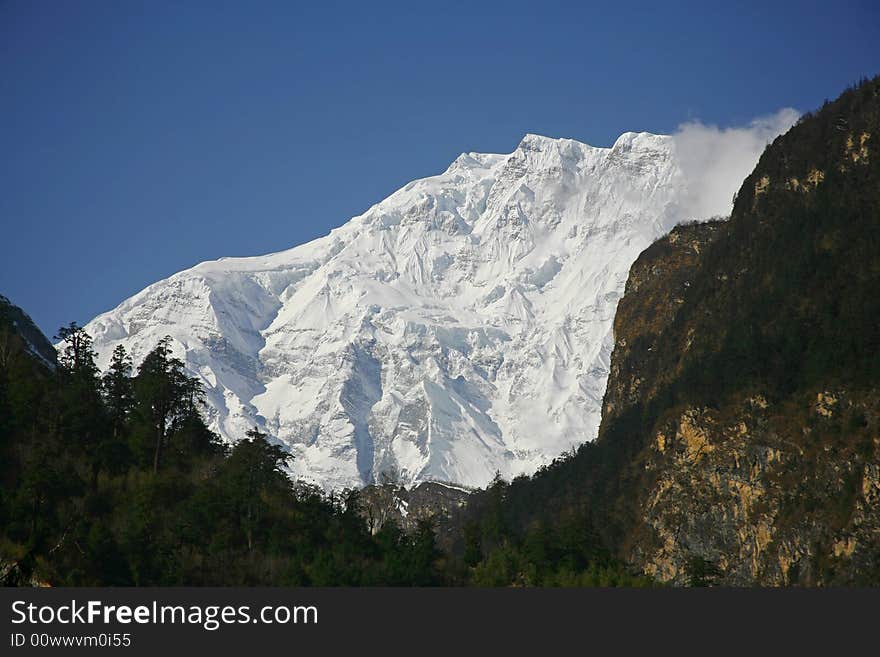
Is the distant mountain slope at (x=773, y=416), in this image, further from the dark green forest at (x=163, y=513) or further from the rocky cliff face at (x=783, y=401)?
the dark green forest at (x=163, y=513)

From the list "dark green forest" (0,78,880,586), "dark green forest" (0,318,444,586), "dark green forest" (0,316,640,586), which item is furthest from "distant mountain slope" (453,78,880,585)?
"dark green forest" (0,318,444,586)

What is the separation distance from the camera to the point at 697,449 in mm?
172875

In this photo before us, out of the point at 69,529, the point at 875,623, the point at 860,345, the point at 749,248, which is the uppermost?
the point at 749,248

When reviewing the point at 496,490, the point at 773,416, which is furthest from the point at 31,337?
the point at 773,416

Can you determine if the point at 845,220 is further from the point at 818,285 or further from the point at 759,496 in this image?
the point at 759,496

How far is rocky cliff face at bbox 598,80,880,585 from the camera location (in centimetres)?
14912

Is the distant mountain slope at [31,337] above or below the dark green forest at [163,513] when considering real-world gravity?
above

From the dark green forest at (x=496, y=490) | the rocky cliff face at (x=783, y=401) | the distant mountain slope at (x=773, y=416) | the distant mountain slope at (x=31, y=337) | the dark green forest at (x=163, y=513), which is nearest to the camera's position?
the dark green forest at (x=163, y=513)

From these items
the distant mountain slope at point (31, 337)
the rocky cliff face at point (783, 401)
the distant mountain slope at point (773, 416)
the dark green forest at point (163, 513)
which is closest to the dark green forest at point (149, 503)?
the dark green forest at point (163, 513)

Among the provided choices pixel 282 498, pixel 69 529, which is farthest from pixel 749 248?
pixel 69 529

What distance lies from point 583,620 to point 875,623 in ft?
56.4

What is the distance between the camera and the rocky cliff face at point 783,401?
14912 centimetres

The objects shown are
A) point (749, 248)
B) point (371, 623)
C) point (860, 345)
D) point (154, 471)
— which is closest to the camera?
point (371, 623)

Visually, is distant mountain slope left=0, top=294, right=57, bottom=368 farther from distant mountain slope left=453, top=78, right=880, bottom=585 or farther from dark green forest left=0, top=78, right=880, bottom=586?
distant mountain slope left=453, top=78, right=880, bottom=585
